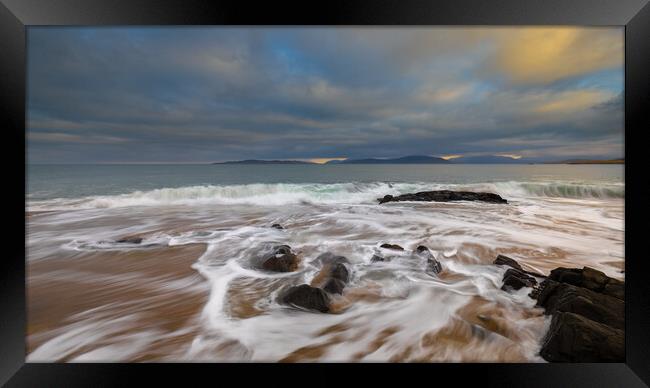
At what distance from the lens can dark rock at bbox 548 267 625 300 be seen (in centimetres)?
211

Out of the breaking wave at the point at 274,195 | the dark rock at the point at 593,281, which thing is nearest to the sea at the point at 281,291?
the dark rock at the point at 593,281

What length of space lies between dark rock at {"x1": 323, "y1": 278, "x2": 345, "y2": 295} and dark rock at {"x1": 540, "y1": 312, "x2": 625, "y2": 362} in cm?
165

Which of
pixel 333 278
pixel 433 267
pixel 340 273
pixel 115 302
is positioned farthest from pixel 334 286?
pixel 115 302

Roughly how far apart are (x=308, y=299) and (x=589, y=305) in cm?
228

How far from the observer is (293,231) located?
5680 mm

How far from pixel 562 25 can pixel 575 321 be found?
196 cm

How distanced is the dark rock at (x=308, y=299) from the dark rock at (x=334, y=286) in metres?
0.18

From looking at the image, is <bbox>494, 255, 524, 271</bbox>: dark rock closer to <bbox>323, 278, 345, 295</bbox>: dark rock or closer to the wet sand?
<bbox>323, 278, 345, 295</bbox>: dark rock

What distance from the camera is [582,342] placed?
1557 mm

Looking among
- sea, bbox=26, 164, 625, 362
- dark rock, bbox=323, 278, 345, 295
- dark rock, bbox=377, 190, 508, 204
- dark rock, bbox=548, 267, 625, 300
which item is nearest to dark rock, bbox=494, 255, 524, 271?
sea, bbox=26, 164, 625, 362

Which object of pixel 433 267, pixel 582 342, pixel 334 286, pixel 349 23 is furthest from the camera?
pixel 433 267

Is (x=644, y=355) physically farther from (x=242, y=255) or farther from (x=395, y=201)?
(x=395, y=201)

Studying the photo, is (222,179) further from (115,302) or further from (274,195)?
(115,302)

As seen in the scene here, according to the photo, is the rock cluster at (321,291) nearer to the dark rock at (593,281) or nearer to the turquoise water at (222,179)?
the dark rock at (593,281)
